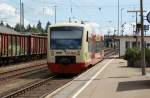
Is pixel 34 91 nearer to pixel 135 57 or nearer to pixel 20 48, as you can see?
pixel 135 57

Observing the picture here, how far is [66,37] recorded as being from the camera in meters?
28.2

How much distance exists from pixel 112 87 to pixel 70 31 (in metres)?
9.18

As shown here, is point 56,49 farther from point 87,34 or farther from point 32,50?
point 32,50

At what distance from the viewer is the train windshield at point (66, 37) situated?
91.9ft

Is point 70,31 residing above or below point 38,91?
above

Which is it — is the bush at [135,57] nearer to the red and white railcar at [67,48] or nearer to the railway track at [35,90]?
the red and white railcar at [67,48]

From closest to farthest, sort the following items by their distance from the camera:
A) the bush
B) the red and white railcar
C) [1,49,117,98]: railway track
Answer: [1,49,117,98]: railway track
the red and white railcar
the bush

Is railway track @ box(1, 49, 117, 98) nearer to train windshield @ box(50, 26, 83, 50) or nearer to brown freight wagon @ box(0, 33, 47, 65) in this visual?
train windshield @ box(50, 26, 83, 50)

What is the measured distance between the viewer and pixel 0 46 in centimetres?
3900

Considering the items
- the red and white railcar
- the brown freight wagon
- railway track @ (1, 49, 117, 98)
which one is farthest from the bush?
railway track @ (1, 49, 117, 98)

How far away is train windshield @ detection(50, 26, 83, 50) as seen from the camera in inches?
1103

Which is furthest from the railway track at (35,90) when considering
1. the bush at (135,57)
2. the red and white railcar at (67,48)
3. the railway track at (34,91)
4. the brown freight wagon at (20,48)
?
the brown freight wagon at (20,48)

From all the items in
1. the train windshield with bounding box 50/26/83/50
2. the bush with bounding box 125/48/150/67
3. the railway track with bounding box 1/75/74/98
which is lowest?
the railway track with bounding box 1/75/74/98

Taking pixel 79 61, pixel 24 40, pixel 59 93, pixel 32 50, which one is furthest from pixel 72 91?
pixel 32 50
